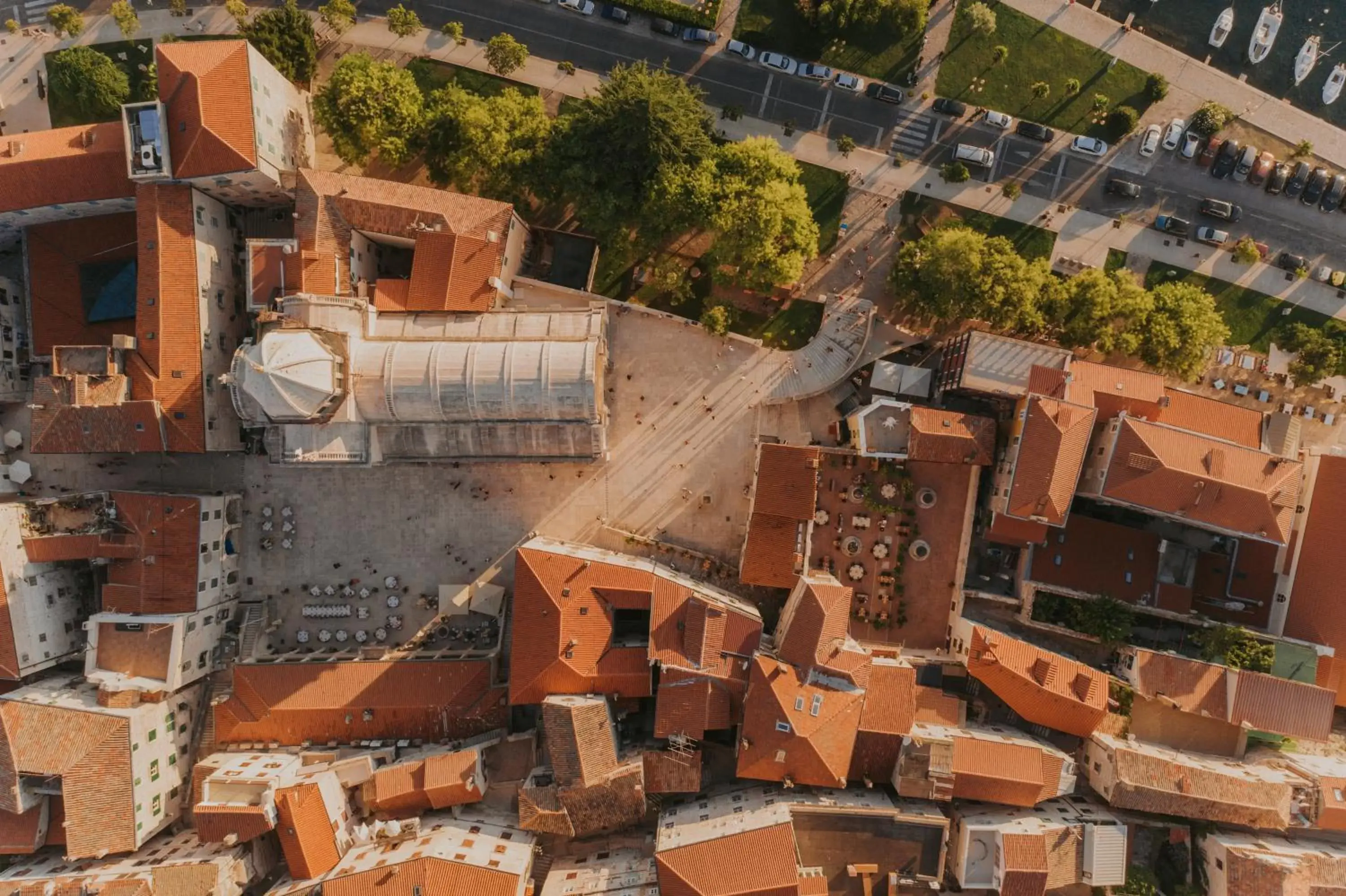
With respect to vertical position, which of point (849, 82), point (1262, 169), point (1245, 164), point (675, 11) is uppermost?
point (675, 11)

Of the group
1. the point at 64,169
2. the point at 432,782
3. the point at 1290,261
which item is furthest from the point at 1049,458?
the point at 64,169

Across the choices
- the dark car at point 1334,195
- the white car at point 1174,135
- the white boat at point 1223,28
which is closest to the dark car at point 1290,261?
the dark car at point 1334,195

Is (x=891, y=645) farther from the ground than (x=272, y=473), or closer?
closer

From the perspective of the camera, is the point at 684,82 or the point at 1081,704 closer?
the point at 1081,704

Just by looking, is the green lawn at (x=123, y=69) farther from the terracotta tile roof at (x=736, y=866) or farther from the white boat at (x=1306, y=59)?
the white boat at (x=1306, y=59)

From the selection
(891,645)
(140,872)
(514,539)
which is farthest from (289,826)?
(891,645)

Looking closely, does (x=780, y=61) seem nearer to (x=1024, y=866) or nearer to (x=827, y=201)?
(x=827, y=201)

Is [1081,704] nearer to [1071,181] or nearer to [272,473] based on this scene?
[1071,181]
